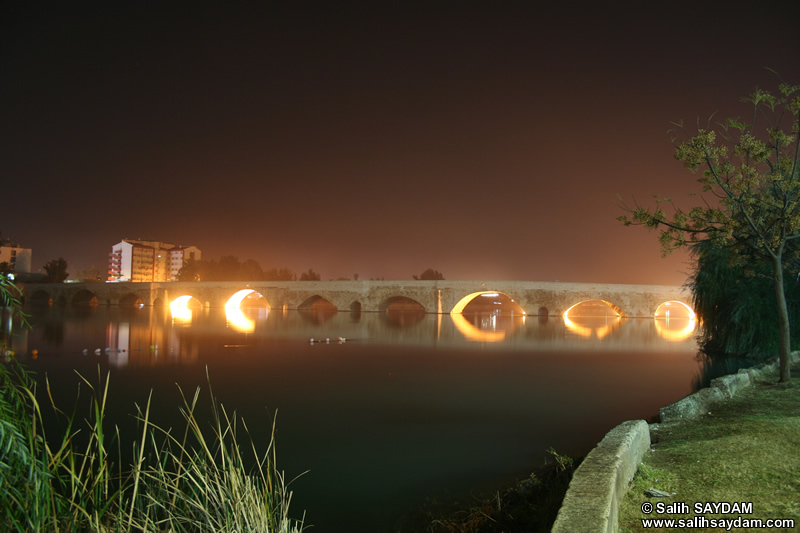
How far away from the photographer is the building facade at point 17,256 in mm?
59263

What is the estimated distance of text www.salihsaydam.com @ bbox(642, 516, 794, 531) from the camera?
2.42 metres

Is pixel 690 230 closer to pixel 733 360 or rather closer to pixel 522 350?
pixel 733 360

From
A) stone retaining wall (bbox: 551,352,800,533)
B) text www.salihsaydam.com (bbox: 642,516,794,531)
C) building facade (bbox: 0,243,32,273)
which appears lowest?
text www.salihsaydam.com (bbox: 642,516,794,531)

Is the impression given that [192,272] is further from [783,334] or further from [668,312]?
[783,334]

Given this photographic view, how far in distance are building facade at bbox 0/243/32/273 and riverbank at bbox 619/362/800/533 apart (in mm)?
70310

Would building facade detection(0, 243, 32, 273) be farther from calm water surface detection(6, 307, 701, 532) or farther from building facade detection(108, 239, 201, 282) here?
calm water surface detection(6, 307, 701, 532)

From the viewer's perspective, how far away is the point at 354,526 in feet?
13.1

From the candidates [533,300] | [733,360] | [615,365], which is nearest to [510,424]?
[615,365]

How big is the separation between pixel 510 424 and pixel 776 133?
469cm

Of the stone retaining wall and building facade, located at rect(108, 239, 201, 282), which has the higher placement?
building facade, located at rect(108, 239, 201, 282)

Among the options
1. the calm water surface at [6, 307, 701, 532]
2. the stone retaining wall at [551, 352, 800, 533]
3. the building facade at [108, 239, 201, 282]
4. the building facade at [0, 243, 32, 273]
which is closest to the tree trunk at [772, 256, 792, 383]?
the calm water surface at [6, 307, 701, 532]

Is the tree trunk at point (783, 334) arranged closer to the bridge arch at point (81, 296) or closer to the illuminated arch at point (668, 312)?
the illuminated arch at point (668, 312)

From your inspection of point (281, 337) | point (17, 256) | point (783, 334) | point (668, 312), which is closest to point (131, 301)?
point (17, 256)

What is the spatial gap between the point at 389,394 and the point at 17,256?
68436mm
